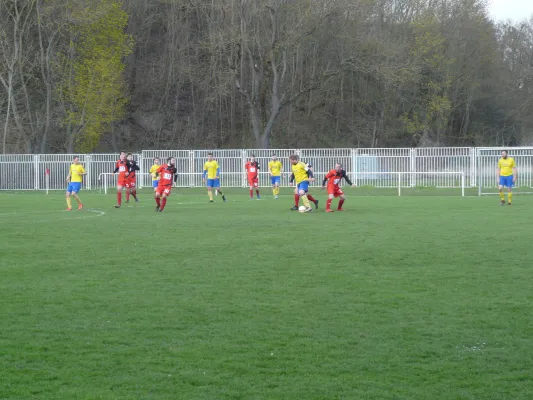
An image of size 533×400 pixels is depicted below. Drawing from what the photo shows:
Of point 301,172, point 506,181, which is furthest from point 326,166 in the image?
point 301,172

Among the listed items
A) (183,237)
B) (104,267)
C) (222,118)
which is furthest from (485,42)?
(104,267)

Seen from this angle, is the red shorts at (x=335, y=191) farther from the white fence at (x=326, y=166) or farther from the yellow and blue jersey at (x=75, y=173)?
the white fence at (x=326, y=166)

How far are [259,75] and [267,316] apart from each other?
161 ft

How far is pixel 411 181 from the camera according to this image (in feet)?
145

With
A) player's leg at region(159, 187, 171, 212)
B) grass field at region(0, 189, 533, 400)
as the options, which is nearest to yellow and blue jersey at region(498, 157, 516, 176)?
player's leg at region(159, 187, 171, 212)

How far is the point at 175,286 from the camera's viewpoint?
1076 cm

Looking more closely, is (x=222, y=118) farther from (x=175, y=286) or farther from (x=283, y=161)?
(x=175, y=286)

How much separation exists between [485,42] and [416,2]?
6.41m

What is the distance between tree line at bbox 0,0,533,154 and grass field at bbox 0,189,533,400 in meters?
38.1

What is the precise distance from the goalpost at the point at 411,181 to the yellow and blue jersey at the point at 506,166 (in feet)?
43.5

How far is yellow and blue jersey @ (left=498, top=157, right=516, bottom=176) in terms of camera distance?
28237 mm

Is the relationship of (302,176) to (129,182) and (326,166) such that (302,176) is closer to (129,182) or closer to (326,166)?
(129,182)

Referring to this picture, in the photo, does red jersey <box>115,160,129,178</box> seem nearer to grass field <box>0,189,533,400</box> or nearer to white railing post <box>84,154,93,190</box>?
grass field <box>0,189,533,400</box>

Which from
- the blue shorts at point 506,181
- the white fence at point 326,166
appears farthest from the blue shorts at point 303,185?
the white fence at point 326,166
